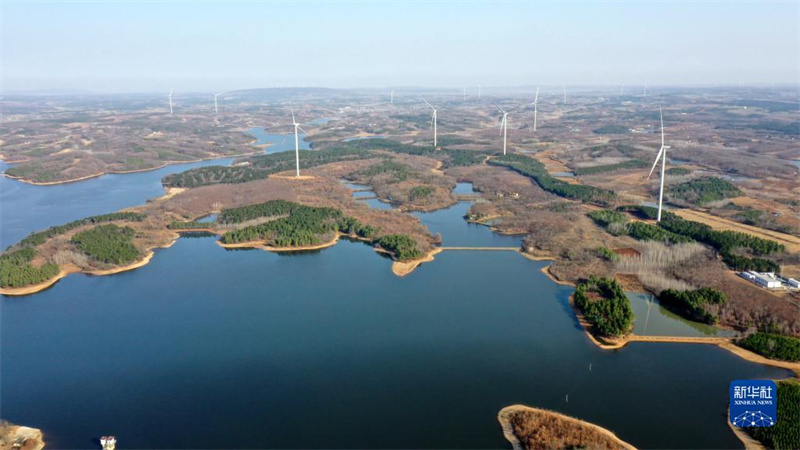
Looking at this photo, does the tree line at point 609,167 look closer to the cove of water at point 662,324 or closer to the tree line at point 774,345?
the cove of water at point 662,324

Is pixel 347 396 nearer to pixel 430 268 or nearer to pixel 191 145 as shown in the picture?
pixel 430 268

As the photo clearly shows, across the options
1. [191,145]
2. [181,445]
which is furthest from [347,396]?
[191,145]

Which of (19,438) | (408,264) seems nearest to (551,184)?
(408,264)

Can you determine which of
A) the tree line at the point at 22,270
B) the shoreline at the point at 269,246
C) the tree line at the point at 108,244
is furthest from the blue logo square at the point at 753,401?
the tree line at the point at 22,270

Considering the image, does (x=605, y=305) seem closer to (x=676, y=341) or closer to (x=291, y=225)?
(x=676, y=341)

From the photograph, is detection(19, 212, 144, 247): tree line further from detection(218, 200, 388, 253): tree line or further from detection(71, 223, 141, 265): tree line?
detection(218, 200, 388, 253): tree line

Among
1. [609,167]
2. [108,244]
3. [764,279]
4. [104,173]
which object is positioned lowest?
[764,279]
